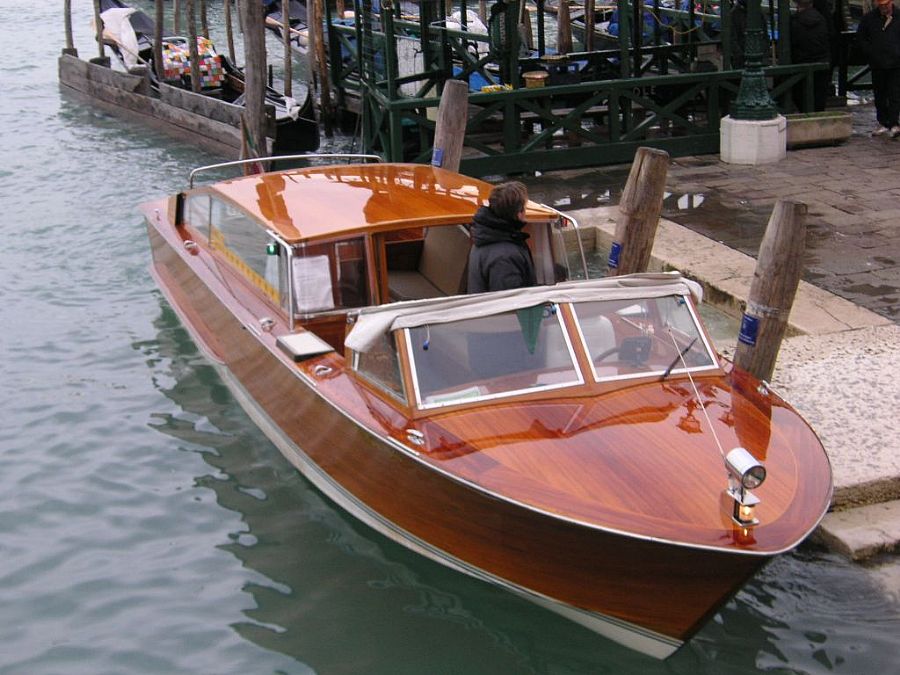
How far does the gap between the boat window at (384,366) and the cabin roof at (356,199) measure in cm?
97

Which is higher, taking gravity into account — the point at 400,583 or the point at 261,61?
the point at 261,61

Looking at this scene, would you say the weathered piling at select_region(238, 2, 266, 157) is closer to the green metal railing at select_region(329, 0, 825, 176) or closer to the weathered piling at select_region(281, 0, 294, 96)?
the green metal railing at select_region(329, 0, 825, 176)

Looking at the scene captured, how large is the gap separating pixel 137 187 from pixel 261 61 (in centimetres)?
229

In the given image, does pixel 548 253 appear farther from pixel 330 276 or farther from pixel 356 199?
pixel 330 276

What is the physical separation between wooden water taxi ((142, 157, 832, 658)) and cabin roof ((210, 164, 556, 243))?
22mm

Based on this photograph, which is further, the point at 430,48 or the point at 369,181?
the point at 430,48

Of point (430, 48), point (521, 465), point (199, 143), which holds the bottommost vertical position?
point (521, 465)

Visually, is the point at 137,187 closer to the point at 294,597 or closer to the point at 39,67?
the point at 294,597

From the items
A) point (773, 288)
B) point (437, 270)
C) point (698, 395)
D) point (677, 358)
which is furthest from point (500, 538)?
point (437, 270)

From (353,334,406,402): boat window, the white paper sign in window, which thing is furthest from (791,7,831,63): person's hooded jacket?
(353,334,406,402): boat window

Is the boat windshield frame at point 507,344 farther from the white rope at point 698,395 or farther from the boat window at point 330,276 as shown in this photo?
the boat window at point 330,276

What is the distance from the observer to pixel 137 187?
14633 mm

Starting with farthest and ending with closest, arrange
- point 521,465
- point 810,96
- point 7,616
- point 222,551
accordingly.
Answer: point 810,96
point 222,551
point 7,616
point 521,465

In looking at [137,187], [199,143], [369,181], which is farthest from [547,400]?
[199,143]
